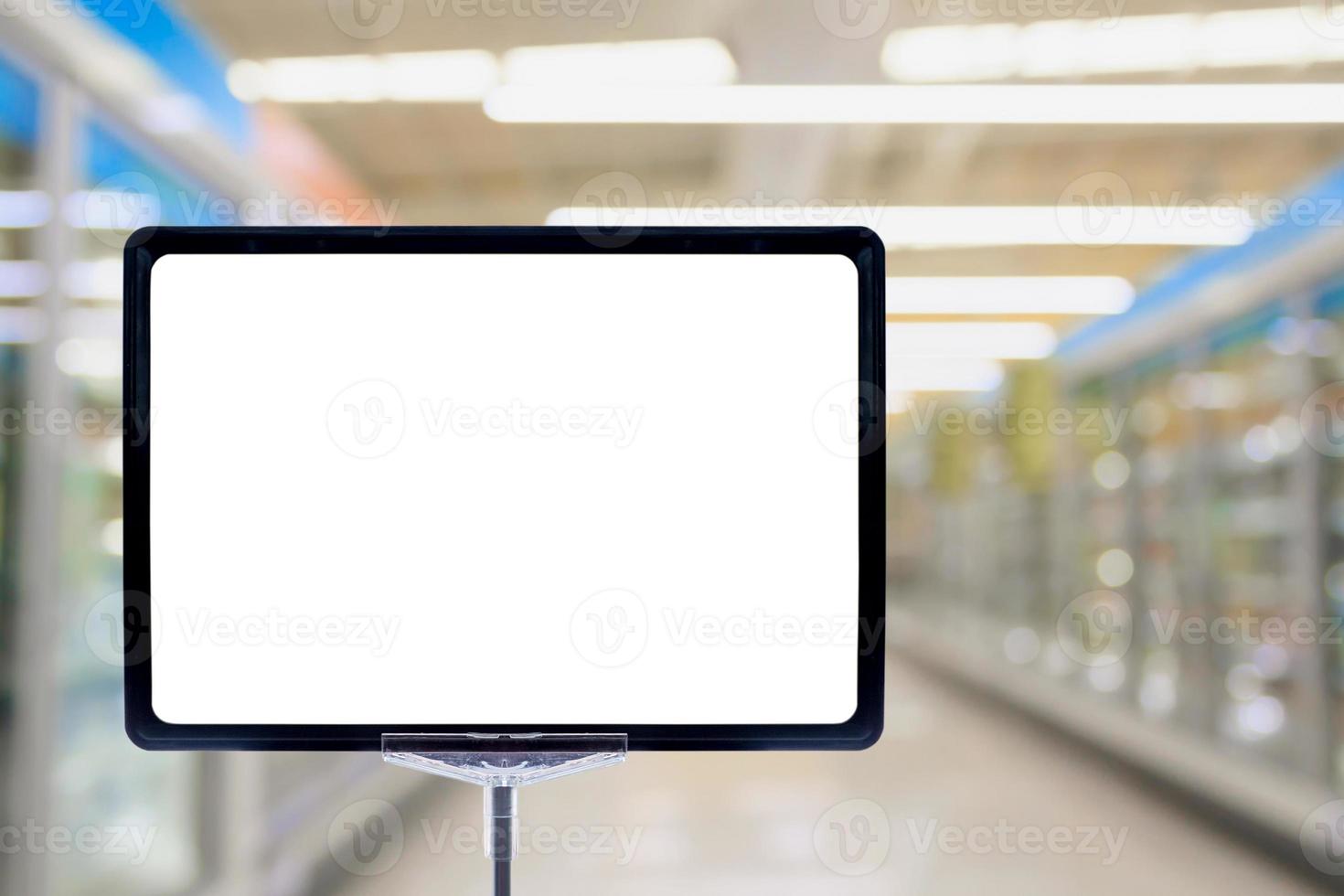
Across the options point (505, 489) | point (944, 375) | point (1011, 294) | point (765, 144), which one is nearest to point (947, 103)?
point (765, 144)

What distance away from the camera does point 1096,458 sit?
8477 mm

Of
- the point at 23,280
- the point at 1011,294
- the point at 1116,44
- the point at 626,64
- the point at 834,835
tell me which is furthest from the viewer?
the point at 1011,294

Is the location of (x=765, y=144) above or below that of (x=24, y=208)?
above

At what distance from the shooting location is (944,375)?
1229 cm

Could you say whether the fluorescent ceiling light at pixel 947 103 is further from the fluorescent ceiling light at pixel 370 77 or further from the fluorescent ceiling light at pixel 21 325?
the fluorescent ceiling light at pixel 21 325

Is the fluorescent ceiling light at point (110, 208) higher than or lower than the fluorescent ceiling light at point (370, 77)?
lower

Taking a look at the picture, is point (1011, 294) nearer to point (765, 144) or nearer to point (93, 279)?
point (765, 144)

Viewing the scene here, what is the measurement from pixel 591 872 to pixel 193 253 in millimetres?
4088

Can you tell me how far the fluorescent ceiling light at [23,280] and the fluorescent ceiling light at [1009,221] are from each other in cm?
287

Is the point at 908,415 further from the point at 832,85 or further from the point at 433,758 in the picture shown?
the point at 433,758

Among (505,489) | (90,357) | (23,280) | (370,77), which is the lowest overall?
(505,489)

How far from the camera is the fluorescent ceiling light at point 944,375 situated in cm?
1116

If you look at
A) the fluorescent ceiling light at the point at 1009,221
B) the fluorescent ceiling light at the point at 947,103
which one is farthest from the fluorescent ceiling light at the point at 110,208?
the fluorescent ceiling light at the point at 1009,221

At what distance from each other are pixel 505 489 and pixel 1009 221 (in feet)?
17.0
